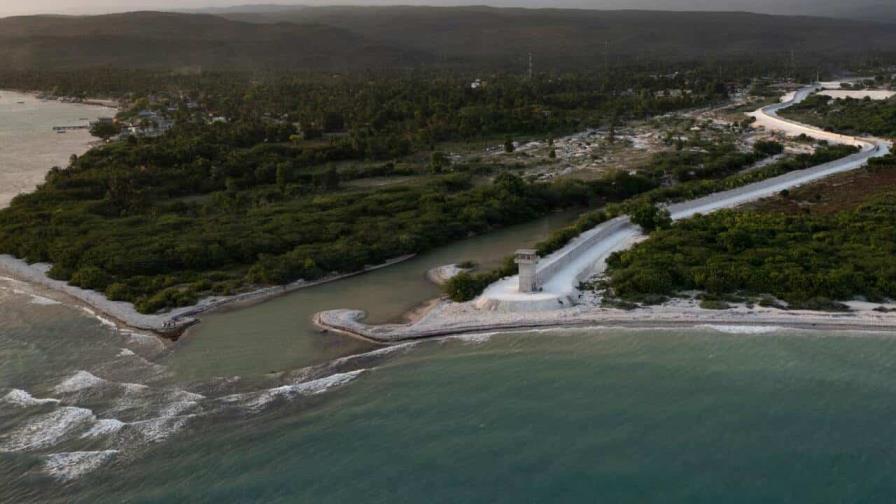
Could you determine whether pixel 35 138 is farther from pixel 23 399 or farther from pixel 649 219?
pixel 649 219

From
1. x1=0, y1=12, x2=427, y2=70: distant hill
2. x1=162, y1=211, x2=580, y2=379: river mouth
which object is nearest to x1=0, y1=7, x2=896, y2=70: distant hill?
x1=0, y1=12, x2=427, y2=70: distant hill

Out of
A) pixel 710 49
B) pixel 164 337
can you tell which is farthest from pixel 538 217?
pixel 710 49

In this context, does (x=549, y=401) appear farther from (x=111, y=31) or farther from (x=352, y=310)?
(x=111, y=31)

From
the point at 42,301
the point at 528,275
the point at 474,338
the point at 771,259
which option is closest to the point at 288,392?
the point at 474,338

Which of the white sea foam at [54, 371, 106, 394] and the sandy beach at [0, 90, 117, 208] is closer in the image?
the white sea foam at [54, 371, 106, 394]

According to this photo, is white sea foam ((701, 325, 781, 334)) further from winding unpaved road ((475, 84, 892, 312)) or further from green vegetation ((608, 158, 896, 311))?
winding unpaved road ((475, 84, 892, 312))

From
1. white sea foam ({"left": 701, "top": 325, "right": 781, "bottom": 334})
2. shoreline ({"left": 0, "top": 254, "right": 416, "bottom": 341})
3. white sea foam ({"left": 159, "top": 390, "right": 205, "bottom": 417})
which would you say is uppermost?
white sea foam ({"left": 701, "top": 325, "right": 781, "bottom": 334})
